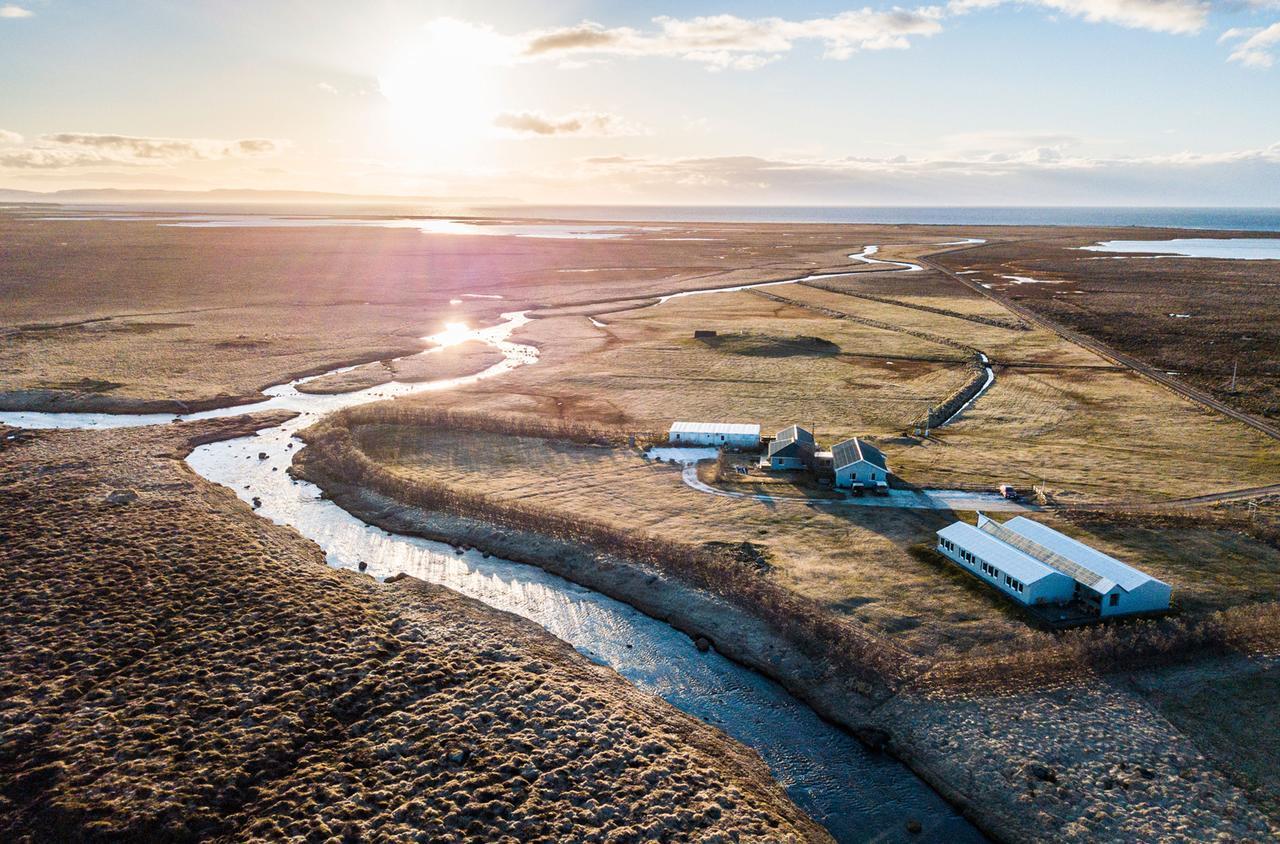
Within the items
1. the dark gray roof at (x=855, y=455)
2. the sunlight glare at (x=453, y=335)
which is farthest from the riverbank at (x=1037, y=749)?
the sunlight glare at (x=453, y=335)

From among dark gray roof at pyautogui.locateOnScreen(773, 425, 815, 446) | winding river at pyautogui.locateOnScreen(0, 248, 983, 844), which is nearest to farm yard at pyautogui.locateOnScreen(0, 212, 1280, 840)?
winding river at pyautogui.locateOnScreen(0, 248, 983, 844)

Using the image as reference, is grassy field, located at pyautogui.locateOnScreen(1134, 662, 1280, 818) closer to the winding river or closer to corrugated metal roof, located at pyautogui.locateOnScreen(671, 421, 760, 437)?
the winding river

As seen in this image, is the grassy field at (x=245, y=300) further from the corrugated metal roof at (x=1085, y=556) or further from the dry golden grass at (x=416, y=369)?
the corrugated metal roof at (x=1085, y=556)

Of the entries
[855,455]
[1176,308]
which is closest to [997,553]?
[855,455]

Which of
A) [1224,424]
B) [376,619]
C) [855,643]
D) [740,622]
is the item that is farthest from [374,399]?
[1224,424]

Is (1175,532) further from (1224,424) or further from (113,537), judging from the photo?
(113,537)

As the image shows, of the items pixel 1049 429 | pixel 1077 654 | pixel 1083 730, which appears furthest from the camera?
pixel 1049 429

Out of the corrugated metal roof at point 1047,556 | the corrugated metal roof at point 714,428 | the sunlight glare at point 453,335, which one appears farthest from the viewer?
the sunlight glare at point 453,335
